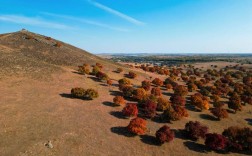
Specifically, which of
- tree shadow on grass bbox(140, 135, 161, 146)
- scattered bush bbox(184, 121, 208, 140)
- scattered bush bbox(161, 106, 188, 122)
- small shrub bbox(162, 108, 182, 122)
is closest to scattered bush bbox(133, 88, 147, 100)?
scattered bush bbox(161, 106, 188, 122)

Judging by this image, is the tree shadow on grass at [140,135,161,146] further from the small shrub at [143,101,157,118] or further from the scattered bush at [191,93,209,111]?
the scattered bush at [191,93,209,111]

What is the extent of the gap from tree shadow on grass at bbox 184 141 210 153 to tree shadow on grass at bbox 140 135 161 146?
472 centimetres

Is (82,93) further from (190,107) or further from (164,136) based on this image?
(190,107)

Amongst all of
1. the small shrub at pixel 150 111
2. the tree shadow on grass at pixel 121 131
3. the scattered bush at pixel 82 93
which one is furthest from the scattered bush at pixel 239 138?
the scattered bush at pixel 82 93

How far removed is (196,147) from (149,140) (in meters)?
7.12

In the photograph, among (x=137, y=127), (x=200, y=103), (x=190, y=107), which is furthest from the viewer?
(x=190, y=107)

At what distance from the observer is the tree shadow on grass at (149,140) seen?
33044mm

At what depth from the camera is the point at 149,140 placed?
3375 centimetres

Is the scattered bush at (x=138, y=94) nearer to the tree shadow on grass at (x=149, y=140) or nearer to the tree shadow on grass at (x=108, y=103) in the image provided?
the tree shadow on grass at (x=108, y=103)

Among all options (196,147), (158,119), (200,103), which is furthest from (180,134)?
(200,103)

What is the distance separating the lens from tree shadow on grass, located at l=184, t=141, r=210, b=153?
33.2 meters

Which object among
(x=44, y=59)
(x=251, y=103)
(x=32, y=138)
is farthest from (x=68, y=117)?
(x=251, y=103)

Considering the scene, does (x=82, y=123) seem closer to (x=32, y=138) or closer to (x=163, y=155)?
(x=32, y=138)

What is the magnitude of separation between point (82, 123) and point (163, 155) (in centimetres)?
1300
